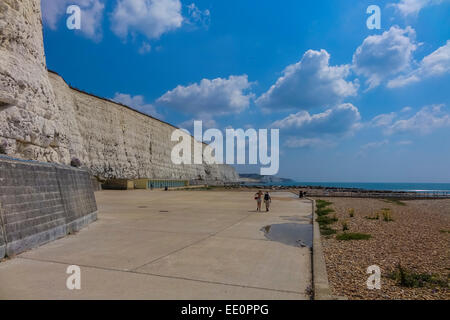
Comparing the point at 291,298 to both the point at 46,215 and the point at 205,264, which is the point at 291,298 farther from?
the point at 46,215

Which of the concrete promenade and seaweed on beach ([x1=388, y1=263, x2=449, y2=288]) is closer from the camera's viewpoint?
the concrete promenade

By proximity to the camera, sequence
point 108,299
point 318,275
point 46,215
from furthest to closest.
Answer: point 46,215 < point 318,275 < point 108,299

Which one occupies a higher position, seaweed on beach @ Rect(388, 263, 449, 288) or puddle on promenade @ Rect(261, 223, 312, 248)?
seaweed on beach @ Rect(388, 263, 449, 288)

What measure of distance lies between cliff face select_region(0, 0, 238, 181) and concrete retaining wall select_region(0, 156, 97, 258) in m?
13.6

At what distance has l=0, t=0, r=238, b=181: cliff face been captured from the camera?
20.0 metres

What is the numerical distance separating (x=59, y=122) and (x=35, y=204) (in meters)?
23.0

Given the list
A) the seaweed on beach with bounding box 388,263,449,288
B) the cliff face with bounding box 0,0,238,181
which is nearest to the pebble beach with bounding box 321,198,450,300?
the seaweed on beach with bounding box 388,263,449,288

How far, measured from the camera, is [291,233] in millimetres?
10281

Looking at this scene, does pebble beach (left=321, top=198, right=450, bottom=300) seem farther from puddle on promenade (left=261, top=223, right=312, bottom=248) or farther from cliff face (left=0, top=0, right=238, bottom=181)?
cliff face (left=0, top=0, right=238, bottom=181)

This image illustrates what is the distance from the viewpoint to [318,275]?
210 inches

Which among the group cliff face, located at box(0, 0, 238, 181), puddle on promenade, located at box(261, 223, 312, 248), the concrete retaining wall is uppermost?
cliff face, located at box(0, 0, 238, 181)

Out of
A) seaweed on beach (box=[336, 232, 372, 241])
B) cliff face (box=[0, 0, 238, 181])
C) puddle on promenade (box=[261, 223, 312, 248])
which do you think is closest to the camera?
puddle on promenade (box=[261, 223, 312, 248])
